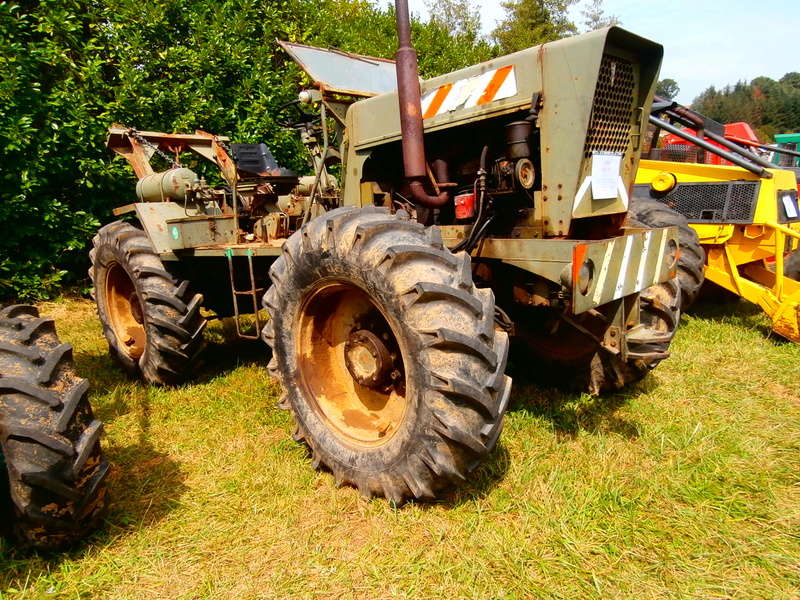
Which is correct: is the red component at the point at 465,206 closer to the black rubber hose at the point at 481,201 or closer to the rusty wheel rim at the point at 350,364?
the black rubber hose at the point at 481,201

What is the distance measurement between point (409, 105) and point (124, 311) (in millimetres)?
3434

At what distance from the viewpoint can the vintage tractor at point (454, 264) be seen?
2.33m

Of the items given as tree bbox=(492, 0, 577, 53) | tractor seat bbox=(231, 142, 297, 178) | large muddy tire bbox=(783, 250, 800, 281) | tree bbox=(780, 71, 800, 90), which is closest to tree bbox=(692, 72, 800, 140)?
tree bbox=(780, 71, 800, 90)

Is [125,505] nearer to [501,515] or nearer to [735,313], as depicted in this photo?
[501,515]

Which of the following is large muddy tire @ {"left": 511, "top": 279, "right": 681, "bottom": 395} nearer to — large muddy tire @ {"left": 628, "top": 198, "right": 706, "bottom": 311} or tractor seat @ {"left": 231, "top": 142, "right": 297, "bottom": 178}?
large muddy tire @ {"left": 628, "top": 198, "right": 706, "bottom": 311}

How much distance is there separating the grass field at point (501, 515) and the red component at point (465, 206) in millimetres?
1267

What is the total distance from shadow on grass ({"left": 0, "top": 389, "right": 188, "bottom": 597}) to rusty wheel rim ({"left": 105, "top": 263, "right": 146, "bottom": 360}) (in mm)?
1255

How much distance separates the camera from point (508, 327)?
294cm

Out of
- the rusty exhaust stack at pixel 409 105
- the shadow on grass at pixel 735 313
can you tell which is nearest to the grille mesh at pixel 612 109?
the rusty exhaust stack at pixel 409 105

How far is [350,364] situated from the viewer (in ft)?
9.68

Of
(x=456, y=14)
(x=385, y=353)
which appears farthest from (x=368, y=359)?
(x=456, y=14)

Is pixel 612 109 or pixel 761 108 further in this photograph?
pixel 761 108

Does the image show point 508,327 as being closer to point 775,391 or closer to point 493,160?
point 493,160

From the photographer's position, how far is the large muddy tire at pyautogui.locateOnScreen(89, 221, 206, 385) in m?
4.07
